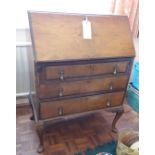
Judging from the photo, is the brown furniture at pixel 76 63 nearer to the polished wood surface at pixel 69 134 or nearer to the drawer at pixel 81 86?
the drawer at pixel 81 86

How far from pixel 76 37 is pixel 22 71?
0.79 metres

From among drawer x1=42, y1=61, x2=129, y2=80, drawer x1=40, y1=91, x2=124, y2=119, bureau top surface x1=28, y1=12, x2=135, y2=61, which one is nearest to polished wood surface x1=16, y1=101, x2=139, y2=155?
drawer x1=40, y1=91, x2=124, y2=119

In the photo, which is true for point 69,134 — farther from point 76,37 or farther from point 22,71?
point 76,37

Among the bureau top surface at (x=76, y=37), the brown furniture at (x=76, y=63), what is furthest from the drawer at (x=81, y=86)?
the bureau top surface at (x=76, y=37)

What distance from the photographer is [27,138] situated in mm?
1674

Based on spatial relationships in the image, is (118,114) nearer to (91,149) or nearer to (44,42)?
(91,149)

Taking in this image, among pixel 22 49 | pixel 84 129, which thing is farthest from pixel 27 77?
Answer: pixel 84 129

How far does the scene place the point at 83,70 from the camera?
1364mm

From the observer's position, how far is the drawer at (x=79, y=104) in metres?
1.41

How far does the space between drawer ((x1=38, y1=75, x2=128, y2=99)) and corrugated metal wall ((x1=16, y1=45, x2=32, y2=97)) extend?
0.58 metres

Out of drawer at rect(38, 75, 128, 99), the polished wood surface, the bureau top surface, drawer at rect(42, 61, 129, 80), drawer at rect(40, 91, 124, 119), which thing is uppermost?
the bureau top surface

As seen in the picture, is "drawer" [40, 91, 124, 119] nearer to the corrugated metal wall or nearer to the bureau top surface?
the bureau top surface

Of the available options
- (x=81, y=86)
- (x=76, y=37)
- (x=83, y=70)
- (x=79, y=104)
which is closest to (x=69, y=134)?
(x=79, y=104)

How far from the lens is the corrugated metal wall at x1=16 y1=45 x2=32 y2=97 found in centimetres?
178
